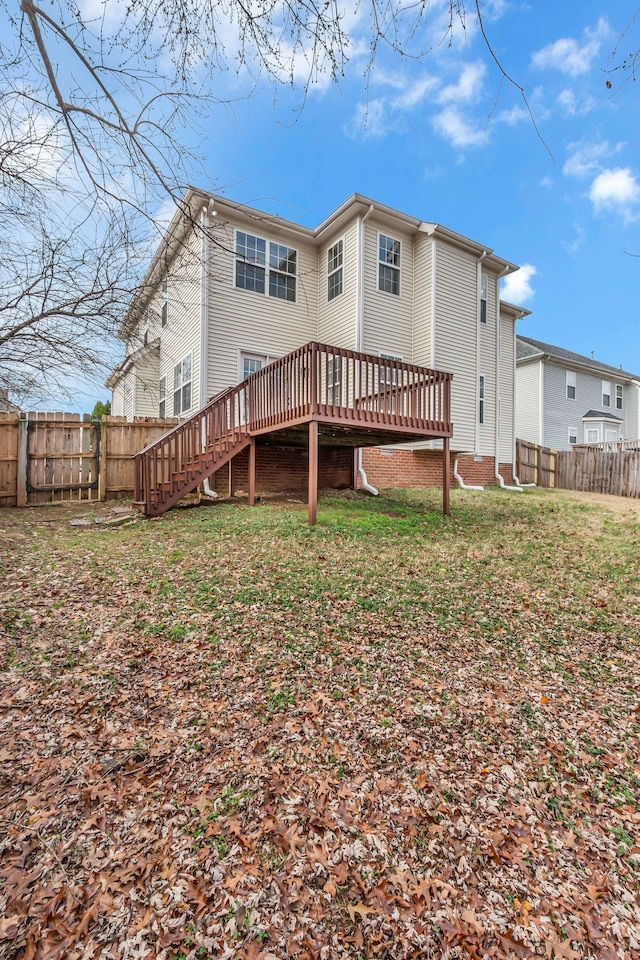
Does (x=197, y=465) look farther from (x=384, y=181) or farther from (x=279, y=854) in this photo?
(x=279, y=854)

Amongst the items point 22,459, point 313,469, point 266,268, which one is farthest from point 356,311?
point 22,459

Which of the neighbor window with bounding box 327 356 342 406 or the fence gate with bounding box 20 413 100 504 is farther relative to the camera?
the fence gate with bounding box 20 413 100 504

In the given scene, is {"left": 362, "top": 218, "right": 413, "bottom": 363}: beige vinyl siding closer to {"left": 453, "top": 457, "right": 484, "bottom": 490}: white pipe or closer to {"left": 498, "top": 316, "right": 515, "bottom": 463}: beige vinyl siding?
{"left": 453, "top": 457, "right": 484, "bottom": 490}: white pipe

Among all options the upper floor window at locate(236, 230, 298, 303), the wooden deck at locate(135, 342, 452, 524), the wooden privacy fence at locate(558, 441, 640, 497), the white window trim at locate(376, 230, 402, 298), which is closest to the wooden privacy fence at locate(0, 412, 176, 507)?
the wooden deck at locate(135, 342, 452, 524)

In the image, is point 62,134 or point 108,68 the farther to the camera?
point 62,134

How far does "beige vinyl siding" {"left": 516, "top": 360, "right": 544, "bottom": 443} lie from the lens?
826 inches

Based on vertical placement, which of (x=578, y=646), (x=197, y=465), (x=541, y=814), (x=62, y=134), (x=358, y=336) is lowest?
(x=541, y=814)

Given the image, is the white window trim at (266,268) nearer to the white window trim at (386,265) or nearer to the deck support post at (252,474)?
the white window trim at (386,265)

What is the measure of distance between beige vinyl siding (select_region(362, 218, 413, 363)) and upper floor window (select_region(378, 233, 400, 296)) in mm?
125

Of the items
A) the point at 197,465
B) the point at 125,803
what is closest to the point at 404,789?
the point at 125,803

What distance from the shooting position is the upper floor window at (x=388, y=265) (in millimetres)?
12094

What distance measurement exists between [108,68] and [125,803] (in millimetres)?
4275

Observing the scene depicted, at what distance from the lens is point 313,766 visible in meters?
2.36

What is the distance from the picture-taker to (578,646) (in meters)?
3.88
